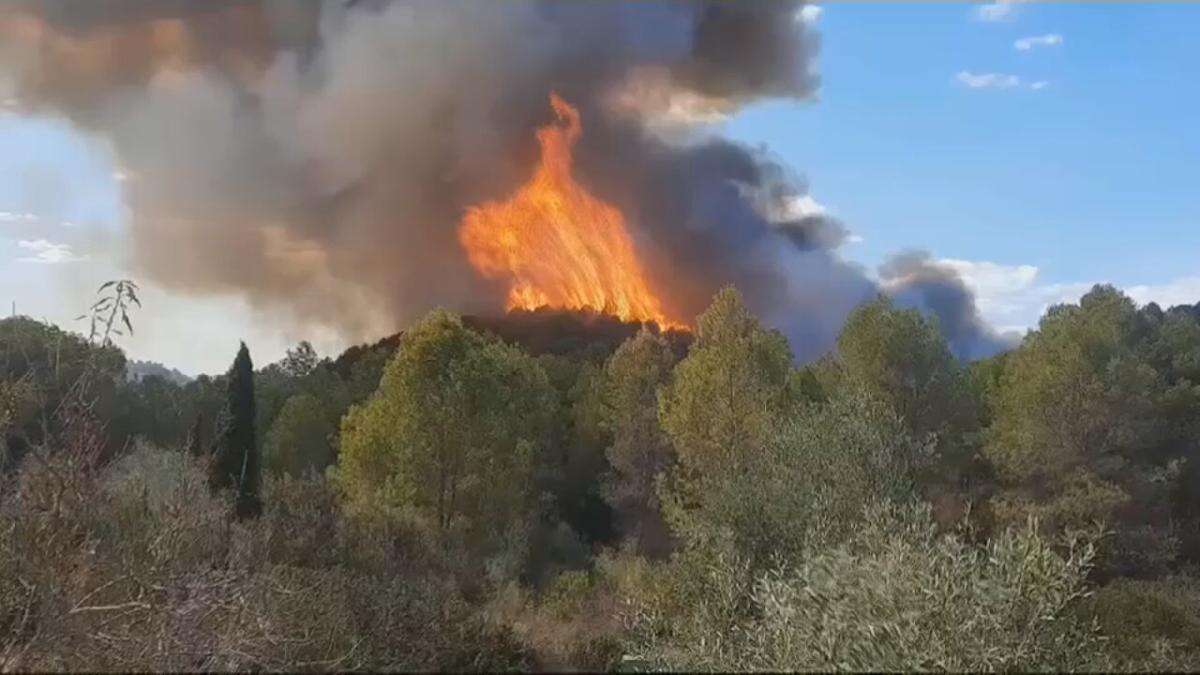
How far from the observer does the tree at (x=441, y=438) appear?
2564 cm

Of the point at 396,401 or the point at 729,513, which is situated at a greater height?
the point at 396,401

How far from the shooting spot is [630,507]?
37.6m

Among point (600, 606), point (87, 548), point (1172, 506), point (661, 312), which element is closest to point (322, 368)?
point (661, 312)

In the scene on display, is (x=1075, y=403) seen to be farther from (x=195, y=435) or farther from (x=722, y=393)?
(x=195, y=435)

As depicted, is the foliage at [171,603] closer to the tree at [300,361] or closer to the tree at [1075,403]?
the tree at [1075,403]

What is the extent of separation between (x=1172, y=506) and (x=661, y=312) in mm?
43665

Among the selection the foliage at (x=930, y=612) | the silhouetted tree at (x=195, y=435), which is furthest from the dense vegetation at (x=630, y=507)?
the silhouetted tree at (x=195, y=435)

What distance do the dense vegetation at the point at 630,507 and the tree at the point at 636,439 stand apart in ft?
0.42

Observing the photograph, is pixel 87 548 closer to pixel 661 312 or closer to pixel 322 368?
pixel 322 368

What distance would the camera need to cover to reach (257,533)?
1587cm

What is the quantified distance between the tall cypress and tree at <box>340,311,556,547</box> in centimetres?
247

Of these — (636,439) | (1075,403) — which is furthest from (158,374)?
(1075,403)

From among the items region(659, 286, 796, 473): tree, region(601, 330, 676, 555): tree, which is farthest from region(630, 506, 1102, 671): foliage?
region(601, 330, 676, 555): tree

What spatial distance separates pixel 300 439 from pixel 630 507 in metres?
14.0
